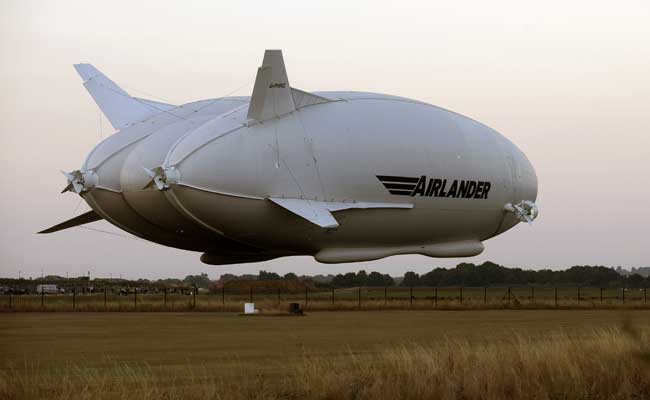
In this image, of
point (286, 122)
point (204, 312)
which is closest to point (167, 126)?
point (286, 122)

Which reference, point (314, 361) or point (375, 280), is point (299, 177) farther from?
point (375, 280)

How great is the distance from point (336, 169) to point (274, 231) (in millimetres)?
2982

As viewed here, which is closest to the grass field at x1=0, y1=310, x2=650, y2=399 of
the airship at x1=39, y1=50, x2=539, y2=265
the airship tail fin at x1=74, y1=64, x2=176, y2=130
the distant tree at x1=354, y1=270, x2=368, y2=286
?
the airship at x1=39, y1=50, x2=539, y2=265

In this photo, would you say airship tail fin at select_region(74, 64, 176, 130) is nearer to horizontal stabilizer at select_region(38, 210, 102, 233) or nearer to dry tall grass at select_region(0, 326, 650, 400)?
horizontal stabilizer at select_region(38, 210, 102, 233)

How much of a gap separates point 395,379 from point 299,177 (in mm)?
16332

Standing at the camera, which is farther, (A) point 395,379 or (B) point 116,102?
(B) point 116,102

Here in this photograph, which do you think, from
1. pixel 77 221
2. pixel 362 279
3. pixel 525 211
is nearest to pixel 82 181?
pixel 77 221

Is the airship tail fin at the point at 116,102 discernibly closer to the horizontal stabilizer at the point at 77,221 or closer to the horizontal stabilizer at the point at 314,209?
the horizontal stabilizer at the point at 77,221

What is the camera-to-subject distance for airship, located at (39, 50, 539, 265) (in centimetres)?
3500

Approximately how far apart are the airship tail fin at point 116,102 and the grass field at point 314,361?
9.23 metres

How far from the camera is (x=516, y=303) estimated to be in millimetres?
64312

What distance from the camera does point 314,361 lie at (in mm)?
23312

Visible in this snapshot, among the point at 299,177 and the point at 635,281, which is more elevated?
the point at 299,177

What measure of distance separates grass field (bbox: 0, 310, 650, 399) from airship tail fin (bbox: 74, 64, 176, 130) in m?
9.23
